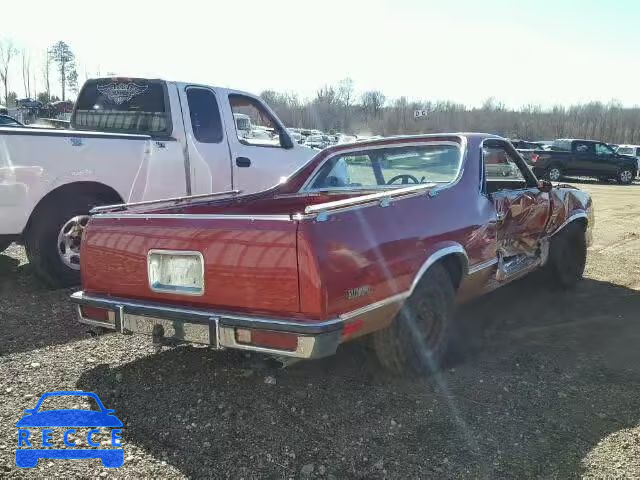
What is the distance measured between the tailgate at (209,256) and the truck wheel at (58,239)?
6.43 feet

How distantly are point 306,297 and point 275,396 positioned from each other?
0.91m

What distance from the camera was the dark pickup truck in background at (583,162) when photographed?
74.7 ft

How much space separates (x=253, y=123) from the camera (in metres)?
7.21

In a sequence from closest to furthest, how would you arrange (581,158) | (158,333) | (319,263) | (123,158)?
(319,263) → (158,333) → (123,158) → (581,158)

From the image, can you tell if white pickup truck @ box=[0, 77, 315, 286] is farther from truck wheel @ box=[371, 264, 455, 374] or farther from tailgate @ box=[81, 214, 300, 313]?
truck wheel @ box=[371, 264, 455, 374]

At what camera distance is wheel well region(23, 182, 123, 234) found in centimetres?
526

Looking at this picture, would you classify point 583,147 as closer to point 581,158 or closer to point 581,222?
point 581,158

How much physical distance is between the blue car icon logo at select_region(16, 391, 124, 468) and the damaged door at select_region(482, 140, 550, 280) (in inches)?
116

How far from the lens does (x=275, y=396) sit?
3398 mm

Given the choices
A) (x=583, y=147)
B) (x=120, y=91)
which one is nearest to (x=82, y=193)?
(x=120, y=91)

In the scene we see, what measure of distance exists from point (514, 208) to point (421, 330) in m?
1.63

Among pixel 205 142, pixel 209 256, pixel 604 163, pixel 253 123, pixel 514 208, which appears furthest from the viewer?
pixel 604 163

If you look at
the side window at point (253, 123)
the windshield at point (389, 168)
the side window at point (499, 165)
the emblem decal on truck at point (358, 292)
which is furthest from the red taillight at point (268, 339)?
the side window at point (253, 123)

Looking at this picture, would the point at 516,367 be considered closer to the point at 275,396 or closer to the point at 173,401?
the point at 275,396
